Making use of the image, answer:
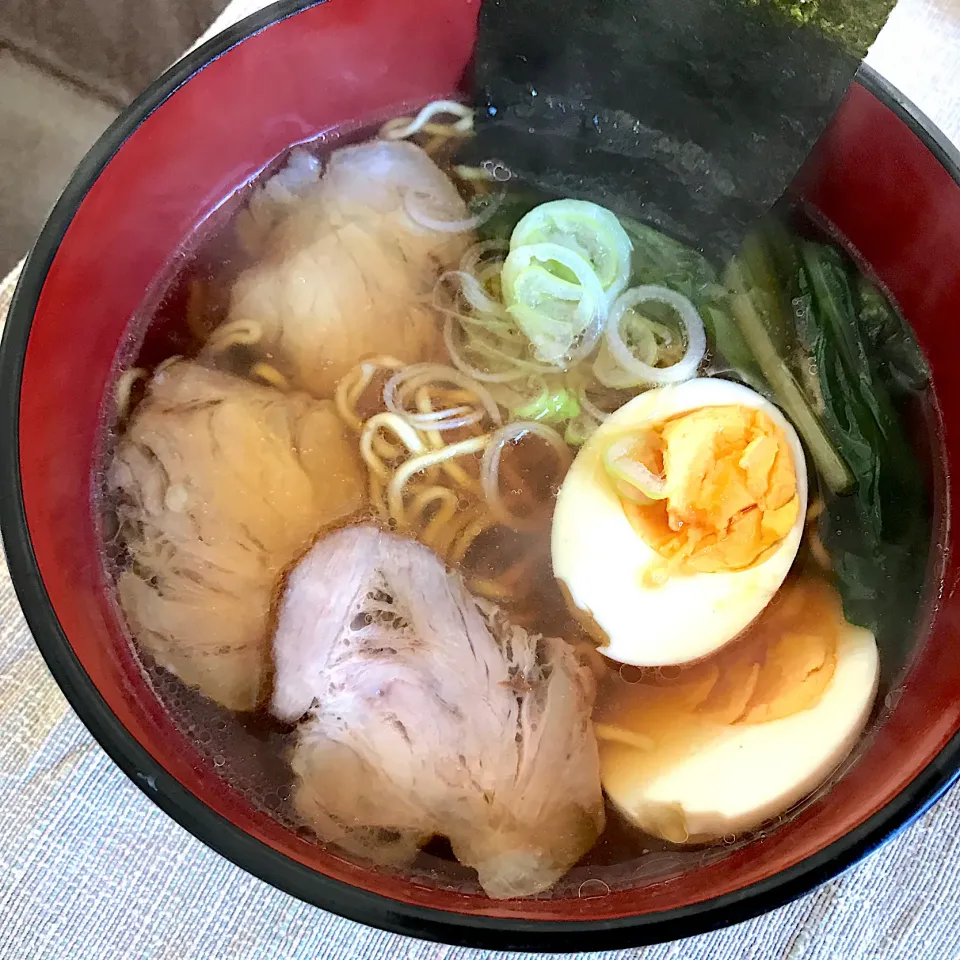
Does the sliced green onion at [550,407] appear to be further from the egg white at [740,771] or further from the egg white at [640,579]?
the egg white at [740,771]


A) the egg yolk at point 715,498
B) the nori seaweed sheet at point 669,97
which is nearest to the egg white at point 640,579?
the egg yolk at point 715,498

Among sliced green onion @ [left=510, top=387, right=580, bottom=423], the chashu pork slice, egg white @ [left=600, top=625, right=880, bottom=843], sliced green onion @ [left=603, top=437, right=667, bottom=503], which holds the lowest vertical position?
the chashu pork slice

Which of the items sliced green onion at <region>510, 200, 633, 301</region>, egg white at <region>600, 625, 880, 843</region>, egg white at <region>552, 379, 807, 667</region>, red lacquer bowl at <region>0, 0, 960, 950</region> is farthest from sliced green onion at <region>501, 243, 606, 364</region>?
egg white at <region>600, 625, 880, 843</region>

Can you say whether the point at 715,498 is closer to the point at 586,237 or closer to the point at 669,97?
the point at 586,237

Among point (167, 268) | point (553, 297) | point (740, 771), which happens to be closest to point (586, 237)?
point (553, 297)

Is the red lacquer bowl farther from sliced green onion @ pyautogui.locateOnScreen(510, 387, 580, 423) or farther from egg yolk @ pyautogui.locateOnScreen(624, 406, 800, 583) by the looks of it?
sliced green onion @ pyautogui.locateOnScreen(510, 387, 580, 423)

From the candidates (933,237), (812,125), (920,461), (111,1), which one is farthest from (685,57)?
(111,1)

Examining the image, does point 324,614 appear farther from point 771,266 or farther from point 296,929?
point 771,266
